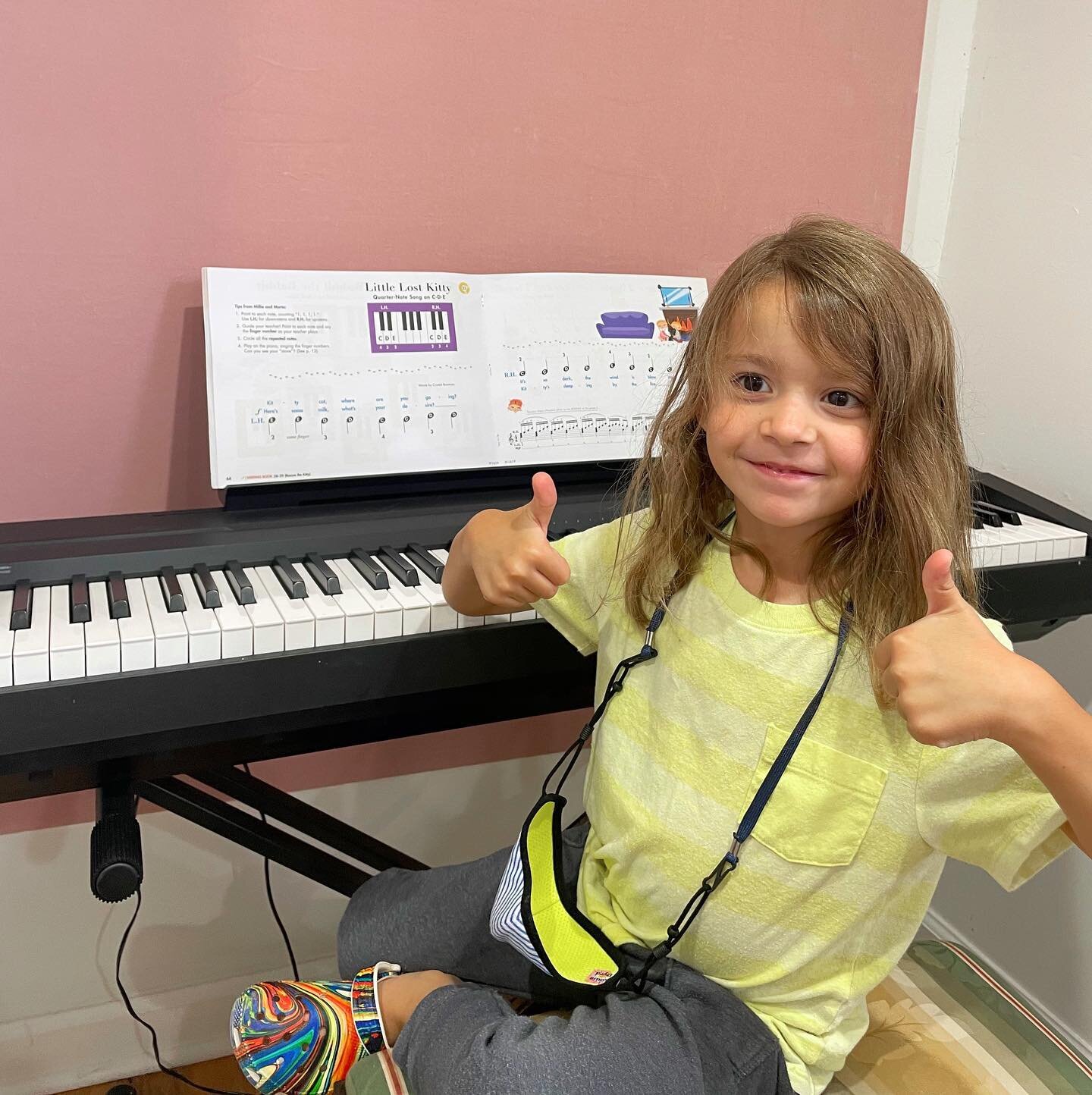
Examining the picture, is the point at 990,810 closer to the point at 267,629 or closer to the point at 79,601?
the point at 267,629

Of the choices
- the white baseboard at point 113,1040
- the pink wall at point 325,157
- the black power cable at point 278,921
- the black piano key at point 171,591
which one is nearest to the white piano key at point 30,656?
the black piano key at point 171,591

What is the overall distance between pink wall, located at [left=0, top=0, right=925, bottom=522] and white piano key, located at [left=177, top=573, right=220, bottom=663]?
21.9 inches

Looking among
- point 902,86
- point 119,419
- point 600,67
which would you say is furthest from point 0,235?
point 902,86

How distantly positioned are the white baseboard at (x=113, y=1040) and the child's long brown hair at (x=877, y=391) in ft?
4.19

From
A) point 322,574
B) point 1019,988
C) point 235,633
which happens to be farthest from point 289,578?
point 1019,988

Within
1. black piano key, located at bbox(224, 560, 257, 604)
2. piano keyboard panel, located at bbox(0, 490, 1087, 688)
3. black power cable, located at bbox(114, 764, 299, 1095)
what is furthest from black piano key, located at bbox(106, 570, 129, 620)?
black power cable, located at bbox(114, 764, 299, 1095)

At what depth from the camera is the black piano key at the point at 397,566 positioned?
3.77 feet

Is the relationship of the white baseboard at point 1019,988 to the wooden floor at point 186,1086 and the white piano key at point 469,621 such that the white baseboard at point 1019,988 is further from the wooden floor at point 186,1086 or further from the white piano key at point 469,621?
the wooden floor at point 186,1086

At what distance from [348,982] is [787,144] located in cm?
147

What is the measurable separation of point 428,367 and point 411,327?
58mm

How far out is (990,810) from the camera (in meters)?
0.83

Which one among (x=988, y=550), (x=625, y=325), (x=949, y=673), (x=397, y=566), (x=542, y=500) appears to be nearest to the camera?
(x=949, y=673)

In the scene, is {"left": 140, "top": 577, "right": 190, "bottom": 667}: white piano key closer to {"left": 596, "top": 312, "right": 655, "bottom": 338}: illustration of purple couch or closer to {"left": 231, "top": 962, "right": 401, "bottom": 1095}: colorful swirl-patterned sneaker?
{"left": 231, "top": 962, "right": 401, "bottom": 1095}: colorful swirl-patterned sneaker

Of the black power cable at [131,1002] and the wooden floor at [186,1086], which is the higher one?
the black power cable at [131,1002]
